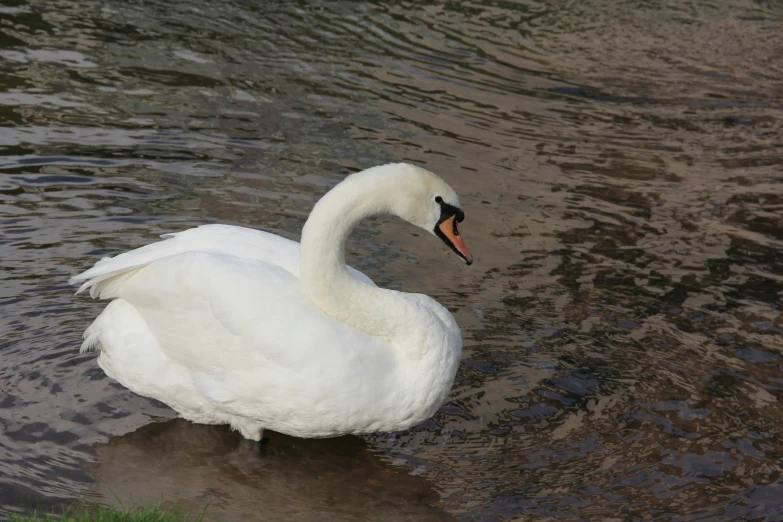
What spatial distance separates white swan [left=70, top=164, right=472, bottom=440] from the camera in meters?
4.63

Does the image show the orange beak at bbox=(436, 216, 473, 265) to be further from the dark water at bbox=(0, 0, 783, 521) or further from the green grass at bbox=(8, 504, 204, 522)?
the green grass at bbox=(8, 504, 204, 522)

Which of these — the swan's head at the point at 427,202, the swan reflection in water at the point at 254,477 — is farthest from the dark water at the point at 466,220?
the swan's head at the point at 427,202

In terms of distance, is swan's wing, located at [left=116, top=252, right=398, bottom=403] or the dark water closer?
swan's wing, located at [left=116, top=252, right=398, bottom=403]

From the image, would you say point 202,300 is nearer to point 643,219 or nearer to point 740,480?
point 740,480

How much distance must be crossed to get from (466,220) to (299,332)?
130 inches

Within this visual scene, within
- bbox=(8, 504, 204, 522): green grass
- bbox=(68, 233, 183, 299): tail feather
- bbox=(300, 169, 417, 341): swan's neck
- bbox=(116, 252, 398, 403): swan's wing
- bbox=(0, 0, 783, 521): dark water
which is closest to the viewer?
bbox=(8, 504, 204, 522): green grass

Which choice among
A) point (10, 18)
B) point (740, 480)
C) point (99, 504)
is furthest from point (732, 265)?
point (10, 18)

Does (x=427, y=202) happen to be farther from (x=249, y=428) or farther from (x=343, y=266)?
(x=249, y=428)

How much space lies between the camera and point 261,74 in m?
10.2

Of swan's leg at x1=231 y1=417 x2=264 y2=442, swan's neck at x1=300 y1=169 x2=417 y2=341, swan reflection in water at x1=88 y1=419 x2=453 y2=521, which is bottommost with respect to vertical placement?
swan reflection in water at x1=88 y1=419 x2=453 y2=521

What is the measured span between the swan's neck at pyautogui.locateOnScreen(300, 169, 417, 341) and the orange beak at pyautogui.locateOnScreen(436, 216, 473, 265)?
313 mm

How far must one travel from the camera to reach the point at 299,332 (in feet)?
15.2

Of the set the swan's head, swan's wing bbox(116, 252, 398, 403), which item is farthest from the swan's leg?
the swan's head

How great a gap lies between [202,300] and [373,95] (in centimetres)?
545
